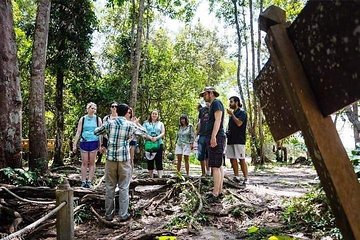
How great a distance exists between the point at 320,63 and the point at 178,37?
91.7ft

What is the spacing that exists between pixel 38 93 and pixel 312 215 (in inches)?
274

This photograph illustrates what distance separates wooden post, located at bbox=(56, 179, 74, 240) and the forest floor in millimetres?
1033

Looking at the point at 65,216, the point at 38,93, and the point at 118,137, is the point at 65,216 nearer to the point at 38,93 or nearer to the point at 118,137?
the point at 118,137

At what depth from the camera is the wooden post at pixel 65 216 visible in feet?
12.6

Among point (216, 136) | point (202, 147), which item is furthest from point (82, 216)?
point (202, 147)

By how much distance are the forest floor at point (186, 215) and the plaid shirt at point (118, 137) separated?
98 cm

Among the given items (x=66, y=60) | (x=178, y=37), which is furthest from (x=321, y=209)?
(x=178, y=37)

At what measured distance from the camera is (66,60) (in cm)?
1452

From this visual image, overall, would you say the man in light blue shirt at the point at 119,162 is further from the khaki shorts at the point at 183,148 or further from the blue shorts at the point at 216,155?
the khaki shorts at the point at 183,148

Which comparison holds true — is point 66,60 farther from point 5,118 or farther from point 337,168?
point 337,168

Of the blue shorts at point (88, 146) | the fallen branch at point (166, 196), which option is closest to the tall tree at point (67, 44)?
the blue shorts at point (88, 146)

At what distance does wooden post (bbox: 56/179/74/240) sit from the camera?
384 cm

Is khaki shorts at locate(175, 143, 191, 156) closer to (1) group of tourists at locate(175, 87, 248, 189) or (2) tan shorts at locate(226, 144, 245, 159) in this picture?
(1) group of tourists at locate(175, 87, 248, 189)

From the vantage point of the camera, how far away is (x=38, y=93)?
30.0ft
